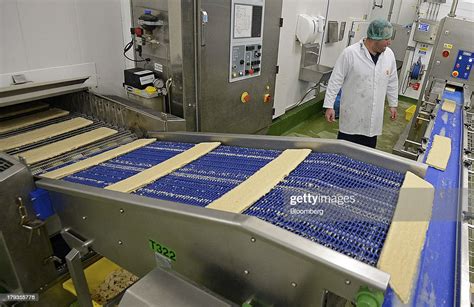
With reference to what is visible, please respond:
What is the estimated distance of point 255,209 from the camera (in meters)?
0.92

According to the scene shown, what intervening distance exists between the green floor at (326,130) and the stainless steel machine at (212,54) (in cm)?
116

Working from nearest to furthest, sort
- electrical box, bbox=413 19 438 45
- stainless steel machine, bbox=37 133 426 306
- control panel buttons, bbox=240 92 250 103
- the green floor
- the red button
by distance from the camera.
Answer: stainless steel machine, bbox=37 133 426 306 < the red button < control panel buttons, bbox=240 92 250 103 < the green floor < electrical box, bbox=413 19 438 45

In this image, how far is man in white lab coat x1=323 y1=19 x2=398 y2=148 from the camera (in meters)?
2.51

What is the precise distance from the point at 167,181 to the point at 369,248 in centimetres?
72

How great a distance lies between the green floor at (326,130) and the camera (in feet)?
13.6

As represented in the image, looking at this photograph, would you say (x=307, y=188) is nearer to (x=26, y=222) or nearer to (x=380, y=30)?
(x=26, y=222)

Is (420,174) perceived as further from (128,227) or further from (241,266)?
(128,227)

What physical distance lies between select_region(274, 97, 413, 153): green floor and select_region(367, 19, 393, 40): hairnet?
5.69 feet

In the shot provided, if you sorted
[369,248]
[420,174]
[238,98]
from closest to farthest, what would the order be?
1. [369,248]
2. [420,174]
3. [238,98]

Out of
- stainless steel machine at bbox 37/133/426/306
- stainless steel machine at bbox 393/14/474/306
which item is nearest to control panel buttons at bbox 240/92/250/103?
stainless steel machine at bbox 393/14/474/306

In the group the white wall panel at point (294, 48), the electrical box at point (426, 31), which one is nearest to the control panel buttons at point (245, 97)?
the white wall panel at point (294, 48)

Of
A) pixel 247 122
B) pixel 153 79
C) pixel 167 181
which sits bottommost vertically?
pixel 247 122

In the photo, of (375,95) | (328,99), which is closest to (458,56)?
(375,95)

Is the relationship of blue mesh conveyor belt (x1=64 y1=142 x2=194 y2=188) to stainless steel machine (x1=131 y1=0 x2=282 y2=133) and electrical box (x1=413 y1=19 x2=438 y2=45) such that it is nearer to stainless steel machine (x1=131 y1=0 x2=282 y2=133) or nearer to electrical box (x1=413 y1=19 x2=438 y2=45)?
stainless steel machine (x1=131 y1=0 x2=282 y2=133)
